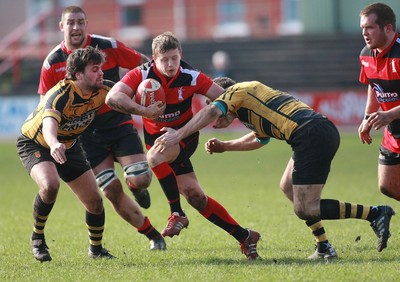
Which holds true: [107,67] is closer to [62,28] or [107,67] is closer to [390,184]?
[62,28]

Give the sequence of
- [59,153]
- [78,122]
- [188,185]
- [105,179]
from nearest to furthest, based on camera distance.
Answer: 1. [59,153]
2. [78,122]
3. [188,185]
4. [105,179]

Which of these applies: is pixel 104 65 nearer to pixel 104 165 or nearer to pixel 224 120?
pixel 104 165

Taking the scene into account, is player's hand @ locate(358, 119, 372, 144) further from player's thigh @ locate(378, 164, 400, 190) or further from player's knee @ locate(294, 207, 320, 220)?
player's knee @ locate(294, 207, 320, 220)

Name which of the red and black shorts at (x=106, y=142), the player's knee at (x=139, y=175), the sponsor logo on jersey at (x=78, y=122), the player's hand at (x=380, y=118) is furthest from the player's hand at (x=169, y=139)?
the player's hand at (x=380, y=118)

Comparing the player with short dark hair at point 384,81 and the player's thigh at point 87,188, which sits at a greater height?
the player with short dark hair at point 384,81

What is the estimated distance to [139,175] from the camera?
27.3ft

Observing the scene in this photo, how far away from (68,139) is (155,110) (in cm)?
99

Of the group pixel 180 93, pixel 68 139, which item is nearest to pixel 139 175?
pixel 68 139

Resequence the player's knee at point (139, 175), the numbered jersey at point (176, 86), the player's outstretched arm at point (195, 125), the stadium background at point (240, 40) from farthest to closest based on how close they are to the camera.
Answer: the stadium background at point (240, 40)
the player's knee at point (139, 175)
the numbered jersey at point (176, 86)
the player's outstretched arm at point (195, 125)

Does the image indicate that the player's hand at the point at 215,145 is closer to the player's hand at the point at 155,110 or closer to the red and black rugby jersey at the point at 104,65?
the player's hand at the point at 155,110

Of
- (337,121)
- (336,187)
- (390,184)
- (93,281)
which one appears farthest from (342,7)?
(93,281)

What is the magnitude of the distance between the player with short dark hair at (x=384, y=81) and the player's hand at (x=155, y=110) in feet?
5.83

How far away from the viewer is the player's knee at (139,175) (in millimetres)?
8336

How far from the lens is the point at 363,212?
7.54 metres
